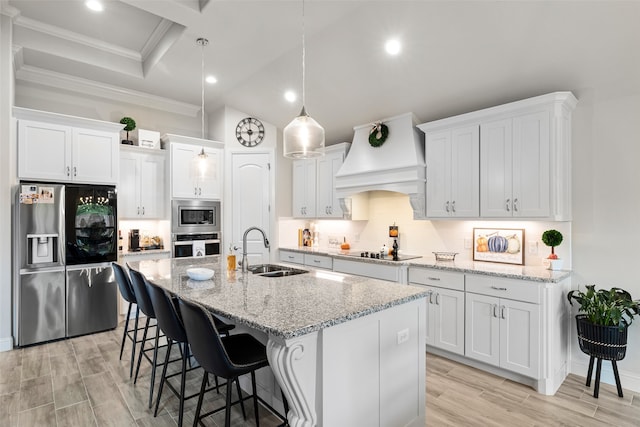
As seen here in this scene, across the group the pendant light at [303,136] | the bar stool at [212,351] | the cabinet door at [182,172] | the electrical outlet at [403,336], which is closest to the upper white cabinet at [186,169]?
the cabinet door at [182,172]

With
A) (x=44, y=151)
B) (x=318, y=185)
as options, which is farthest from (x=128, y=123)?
(x=318, y=185)

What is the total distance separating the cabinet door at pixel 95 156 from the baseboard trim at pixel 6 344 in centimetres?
177

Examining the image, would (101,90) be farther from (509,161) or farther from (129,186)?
(509,161)

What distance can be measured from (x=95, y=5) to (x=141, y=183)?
7.25ft

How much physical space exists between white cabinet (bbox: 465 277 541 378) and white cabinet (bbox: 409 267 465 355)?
0.08 metres

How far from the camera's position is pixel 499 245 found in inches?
138

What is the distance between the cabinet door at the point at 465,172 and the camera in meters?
3.38

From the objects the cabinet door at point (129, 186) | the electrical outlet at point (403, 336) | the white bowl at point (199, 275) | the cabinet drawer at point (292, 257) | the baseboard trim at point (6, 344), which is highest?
the cabinet door at point (129, 186)

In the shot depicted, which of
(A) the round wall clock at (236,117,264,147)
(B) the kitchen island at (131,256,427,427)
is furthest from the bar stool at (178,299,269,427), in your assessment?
(A) the round wall clock at (236,117,264,147)

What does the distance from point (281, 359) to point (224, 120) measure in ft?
14.5

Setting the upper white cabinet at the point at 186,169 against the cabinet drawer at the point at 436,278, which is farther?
the upper white cabinet at the point at 186,169

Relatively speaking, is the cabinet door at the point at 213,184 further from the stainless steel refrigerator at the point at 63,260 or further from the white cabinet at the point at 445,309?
the white cabinet at the point at 445,309

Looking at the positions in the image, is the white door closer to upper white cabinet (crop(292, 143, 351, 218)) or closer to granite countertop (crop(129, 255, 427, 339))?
upper white cabinet (crop(292, 143, 351, 218))

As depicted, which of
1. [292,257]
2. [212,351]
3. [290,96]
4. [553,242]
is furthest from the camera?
[292,257]
